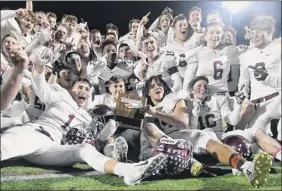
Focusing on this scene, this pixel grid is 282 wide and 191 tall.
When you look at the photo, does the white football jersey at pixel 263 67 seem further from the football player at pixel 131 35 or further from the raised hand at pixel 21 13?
the raised hand at pixel 21 13

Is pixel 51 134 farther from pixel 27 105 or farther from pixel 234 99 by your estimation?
pixel 234 99

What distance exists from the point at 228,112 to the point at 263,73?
0.36 meters

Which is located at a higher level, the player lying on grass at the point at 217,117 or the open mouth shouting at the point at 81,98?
the open mouth shouting at the point at 81,98

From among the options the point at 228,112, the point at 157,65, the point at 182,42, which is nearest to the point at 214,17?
the point at 182,42

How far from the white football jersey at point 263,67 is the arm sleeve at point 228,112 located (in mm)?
133

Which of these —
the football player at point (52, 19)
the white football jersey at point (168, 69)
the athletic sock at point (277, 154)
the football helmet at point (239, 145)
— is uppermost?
the football player at point (52, 19)

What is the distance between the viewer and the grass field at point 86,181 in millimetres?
2871

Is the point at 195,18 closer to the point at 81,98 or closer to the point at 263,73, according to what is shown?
the point at 263,73

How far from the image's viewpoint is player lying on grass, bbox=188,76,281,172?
10.3ft

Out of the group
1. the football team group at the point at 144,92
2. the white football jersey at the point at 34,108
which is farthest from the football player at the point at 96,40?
the white football jersey at the point at 34,108

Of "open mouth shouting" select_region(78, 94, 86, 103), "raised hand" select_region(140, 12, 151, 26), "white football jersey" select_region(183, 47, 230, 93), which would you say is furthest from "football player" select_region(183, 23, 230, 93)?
"open mouth shouting" select_region(78, 94, 86, 103)

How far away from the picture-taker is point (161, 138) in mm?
3062

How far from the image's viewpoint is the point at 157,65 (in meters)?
3.10

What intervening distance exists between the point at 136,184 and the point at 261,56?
1.18m
